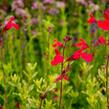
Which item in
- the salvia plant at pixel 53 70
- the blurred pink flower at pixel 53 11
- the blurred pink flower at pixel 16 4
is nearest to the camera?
the salvia plant at pixel 53 70

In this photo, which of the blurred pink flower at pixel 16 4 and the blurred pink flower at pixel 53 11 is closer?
the blurred pink flower at pixel 16 4

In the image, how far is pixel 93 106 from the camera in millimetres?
2289

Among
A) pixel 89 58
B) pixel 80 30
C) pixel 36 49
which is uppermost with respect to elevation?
pixel 89 58

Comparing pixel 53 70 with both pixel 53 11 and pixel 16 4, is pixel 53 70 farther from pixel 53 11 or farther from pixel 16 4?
pixel 53 11

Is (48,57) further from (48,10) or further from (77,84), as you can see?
(48,10)

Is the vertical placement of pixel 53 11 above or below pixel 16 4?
below

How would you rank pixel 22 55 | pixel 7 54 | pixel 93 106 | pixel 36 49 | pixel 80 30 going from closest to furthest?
pixel 93 106 < pixel 22 55 < pixel 7 54 < pixel 80 30 < pixel 36 49

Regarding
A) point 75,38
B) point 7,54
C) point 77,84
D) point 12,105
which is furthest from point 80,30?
point 12,105

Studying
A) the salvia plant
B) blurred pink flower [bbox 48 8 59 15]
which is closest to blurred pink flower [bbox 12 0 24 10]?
the salvia plant

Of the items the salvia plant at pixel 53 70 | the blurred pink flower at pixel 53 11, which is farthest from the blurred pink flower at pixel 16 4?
the blurred pink flower at pixel 53 11

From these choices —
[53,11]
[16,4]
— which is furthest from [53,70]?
[53,11]

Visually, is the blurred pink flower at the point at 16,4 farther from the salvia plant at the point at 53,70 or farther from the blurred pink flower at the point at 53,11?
the blurred pink flower at the point at 53,11

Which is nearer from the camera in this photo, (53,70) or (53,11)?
(53,70)

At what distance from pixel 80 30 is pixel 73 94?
5.47ft
